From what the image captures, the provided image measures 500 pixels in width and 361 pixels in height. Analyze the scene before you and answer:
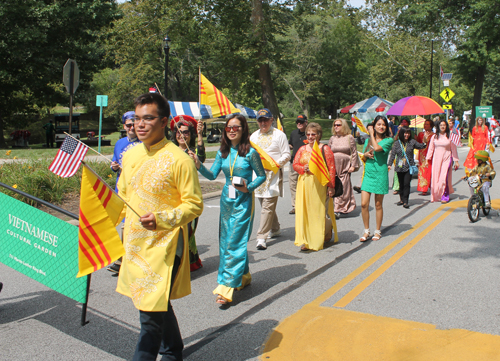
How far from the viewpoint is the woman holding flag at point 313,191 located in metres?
6.87

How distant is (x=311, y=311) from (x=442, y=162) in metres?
7.89

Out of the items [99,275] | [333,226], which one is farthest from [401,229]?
[99,275]

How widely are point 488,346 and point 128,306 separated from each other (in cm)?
316

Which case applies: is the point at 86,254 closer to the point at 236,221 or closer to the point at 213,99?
the point at 236,221

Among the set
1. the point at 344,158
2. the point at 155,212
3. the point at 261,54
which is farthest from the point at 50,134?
the point at 155,212

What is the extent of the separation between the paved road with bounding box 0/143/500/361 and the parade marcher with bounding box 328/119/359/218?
2520mm

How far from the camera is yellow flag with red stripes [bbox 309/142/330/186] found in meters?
6.83

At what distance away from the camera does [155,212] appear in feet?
9.76

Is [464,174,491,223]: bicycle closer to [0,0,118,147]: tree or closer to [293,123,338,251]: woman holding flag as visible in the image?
[293,123,338,251]: woman holding flag

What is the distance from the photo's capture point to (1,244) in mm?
4309

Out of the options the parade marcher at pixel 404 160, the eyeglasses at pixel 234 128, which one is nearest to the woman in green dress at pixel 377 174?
the parade marcher at pixel 404 160

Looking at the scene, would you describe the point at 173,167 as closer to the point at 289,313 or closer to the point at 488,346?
the point at 289,313

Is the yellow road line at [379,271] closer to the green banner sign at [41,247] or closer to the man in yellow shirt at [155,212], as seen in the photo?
the man in yellow shirt at [155,212]

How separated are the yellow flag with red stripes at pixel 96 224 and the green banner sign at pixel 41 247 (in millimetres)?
511
